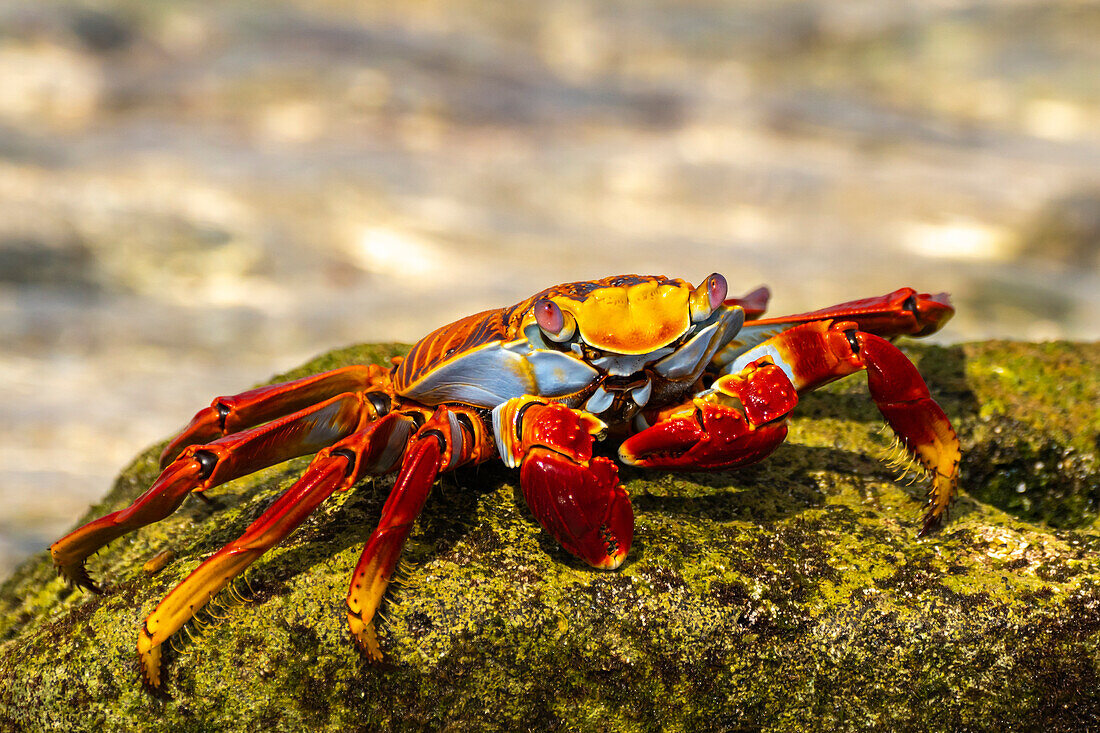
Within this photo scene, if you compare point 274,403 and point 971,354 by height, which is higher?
point 971,354

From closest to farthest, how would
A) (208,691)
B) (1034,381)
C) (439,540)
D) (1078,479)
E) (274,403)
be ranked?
(208,691) < (439,540) < (274,403) < (1078,479) < (1034,381)

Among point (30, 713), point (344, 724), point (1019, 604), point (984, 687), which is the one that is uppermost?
point (1019, 604)

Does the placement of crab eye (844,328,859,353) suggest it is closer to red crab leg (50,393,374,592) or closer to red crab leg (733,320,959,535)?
red crab leg (733,320,959,535)

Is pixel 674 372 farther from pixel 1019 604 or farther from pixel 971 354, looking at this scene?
pixel 971 354

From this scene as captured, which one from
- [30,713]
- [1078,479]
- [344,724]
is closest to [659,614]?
[344,724]

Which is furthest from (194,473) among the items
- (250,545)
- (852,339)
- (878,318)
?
(878,318)

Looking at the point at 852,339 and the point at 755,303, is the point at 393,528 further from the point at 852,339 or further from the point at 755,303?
the point at 755,303
